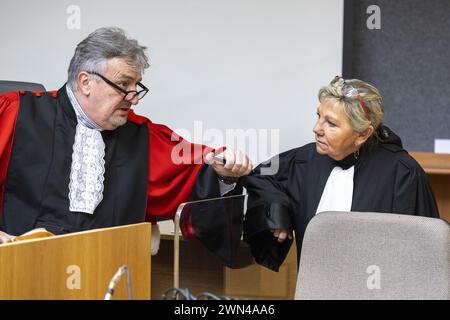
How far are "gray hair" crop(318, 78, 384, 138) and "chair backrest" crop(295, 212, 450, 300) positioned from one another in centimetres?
48

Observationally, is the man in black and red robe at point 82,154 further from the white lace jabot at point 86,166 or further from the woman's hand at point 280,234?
the woman's hand at point 280,234

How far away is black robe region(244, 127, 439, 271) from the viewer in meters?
2.37

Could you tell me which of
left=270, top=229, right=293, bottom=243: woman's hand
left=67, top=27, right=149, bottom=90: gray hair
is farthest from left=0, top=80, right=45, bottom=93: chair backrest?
left=270, top=229, right=293, bottom=243: woman's hand

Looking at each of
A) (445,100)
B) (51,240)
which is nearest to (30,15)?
(445,100)

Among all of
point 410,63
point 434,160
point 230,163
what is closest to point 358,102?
point 230,163

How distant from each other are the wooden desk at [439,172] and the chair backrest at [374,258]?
1602mm

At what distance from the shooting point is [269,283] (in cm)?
222

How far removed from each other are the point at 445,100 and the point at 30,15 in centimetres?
221

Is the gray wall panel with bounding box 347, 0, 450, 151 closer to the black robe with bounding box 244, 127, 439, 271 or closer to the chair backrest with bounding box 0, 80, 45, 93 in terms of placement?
the black robe with bounding box 244, 127, 439, 271

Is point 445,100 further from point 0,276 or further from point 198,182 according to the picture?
point 0,276

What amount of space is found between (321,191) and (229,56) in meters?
1.24

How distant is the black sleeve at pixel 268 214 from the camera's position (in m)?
2.35

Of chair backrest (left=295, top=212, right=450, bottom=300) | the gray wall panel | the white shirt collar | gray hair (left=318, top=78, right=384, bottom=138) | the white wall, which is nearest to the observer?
chair backrest (left=295, top=212, right=450, bottom=300)

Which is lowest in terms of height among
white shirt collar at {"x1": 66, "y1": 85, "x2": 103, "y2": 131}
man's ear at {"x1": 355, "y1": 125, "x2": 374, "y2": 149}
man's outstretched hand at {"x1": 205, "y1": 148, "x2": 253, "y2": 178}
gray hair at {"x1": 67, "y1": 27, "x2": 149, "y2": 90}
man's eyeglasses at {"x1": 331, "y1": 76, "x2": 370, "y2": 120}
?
man's outstretched hand at {"x1": 205, "y1": 148, "x2": 253, "y2": 178}
